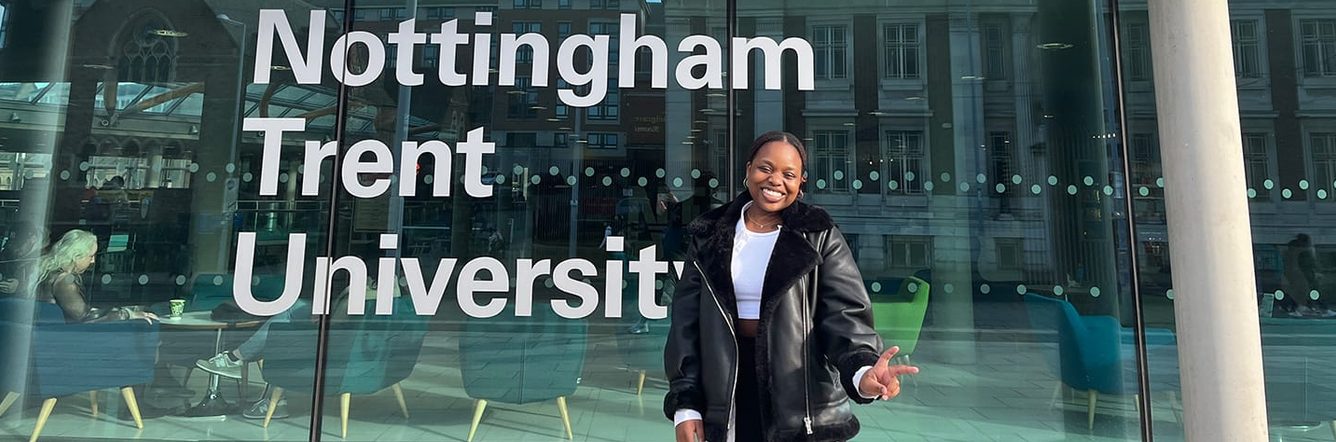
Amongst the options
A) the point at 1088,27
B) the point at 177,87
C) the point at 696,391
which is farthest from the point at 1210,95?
the point at 177,87

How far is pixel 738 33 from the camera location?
450cm

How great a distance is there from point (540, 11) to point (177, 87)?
93.9 inches

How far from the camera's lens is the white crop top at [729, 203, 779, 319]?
6.93 feet

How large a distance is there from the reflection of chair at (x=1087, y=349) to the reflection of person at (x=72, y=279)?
5472 millimetres

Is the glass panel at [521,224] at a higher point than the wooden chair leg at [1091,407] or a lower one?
higher

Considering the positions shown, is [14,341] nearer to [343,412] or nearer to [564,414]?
[343,412]

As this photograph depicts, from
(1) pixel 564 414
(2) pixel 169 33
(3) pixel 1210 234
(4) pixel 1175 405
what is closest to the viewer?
(3) pixel 1210 234

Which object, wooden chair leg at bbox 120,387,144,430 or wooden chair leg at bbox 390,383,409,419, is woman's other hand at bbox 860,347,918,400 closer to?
wooden chair leg at bbox 390,383,409,419

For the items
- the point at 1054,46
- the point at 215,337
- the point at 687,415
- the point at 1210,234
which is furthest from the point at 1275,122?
the point at 215,337

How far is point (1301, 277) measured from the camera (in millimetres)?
4445

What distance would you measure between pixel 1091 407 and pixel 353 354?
14.6 feet

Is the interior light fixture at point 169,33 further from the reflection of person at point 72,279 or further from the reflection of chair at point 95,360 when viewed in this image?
the reflection of chair at point 95,360

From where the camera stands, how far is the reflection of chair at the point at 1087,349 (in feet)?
14.3

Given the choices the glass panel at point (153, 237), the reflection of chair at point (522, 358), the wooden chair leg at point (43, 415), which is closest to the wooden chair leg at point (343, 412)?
the glass panel at point (153, 237)
